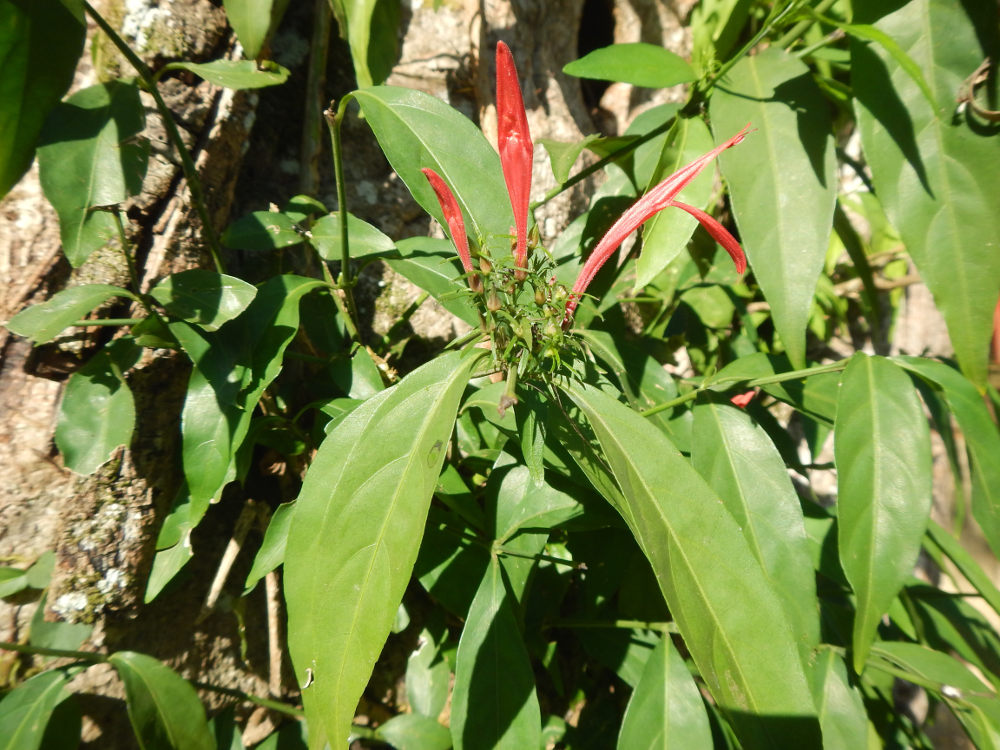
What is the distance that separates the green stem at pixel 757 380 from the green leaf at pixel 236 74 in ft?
A: 1.84

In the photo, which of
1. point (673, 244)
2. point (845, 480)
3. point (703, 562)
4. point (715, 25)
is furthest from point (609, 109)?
point (703, 562)

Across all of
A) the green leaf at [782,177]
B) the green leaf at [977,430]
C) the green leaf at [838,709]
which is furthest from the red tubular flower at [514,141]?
the green leaf at [838,709]

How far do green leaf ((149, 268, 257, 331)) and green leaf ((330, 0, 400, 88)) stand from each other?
0.31 metres

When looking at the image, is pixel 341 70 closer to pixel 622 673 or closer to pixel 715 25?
pixel 715 25

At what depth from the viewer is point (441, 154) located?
2.02 feet

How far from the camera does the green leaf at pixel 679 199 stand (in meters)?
0.63

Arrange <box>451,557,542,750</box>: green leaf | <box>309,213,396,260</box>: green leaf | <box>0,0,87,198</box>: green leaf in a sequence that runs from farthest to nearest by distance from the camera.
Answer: <box>309,213,396,260</box>: green leaf
<box>451,557,542,750</box>: green leaf
<box>0,0,87,198</box>: green leaf

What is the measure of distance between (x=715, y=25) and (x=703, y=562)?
73 centimetres

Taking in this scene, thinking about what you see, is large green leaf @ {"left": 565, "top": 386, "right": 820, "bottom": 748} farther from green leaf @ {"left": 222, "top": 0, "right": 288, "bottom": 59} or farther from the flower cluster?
green leaf @ {"left": 222, "top": 0, "right": 288, "bottom": 59}

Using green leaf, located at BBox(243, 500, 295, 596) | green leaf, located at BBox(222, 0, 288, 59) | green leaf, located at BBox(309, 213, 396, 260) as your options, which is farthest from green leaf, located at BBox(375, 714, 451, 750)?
green leaf, located at BBox(222, 0, 288, 59)

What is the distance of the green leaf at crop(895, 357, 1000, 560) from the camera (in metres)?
0.61

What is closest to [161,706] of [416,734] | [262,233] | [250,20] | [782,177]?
[416,734]

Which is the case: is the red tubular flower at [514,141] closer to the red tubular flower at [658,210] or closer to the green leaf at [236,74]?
the red tubular flower at [658,210]

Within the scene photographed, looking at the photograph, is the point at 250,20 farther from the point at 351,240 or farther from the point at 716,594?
the point at 716,594
